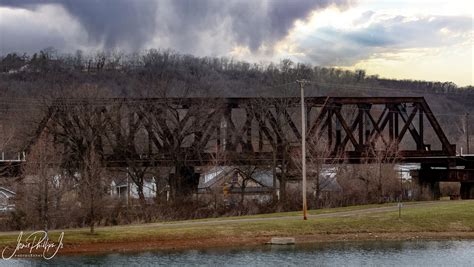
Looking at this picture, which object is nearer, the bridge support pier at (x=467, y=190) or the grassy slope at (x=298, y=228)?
the grassy slope at (x=298, y=228)

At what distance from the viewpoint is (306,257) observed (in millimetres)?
38344

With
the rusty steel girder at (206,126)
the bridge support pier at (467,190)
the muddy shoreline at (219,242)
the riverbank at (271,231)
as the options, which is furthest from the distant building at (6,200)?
the bridge support pier at (467,190)

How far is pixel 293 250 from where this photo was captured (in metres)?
41.3

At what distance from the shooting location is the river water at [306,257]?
36.5m

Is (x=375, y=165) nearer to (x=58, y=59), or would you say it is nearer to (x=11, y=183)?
(x=11, y=183)

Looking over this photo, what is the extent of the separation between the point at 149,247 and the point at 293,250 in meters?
9.19

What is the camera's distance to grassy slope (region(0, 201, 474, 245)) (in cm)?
4406

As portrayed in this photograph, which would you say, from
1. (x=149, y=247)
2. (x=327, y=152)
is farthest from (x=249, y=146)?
(x=149, y=247)

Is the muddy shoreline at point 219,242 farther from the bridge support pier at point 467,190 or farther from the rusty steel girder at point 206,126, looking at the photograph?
the bridge support pier at point 467,190

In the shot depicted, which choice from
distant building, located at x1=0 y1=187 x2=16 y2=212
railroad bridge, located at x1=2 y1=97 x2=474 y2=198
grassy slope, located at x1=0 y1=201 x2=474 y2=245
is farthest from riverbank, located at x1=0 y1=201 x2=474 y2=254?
railroad bridge, located at x1=2 y1=97 x2=474 y2=198
